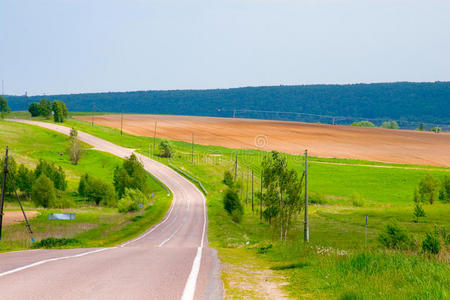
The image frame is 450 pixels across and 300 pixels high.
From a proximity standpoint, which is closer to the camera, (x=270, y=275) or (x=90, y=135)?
(x=270, y=275)

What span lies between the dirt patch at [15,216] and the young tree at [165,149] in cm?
7139

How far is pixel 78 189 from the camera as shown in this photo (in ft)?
321

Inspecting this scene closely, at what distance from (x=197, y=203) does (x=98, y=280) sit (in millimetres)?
78380

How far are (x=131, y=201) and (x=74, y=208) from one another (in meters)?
10.1

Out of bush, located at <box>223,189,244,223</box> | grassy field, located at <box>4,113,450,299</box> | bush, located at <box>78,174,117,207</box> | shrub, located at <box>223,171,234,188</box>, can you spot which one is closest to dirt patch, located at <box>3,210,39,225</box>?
bush, located at <box>78,174,117,207</box>

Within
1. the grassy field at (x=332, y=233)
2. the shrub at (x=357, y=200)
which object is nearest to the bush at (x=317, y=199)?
the grassy field at (x=332, y=233)

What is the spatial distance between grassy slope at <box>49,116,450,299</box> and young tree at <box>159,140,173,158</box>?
9.94 ft

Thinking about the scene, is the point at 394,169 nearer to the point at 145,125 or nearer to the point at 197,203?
the point at 197,203

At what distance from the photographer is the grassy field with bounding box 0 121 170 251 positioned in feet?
180

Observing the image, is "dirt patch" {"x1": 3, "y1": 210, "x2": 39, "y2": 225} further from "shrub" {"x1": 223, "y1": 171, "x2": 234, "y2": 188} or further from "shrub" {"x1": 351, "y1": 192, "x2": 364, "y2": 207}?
"shrub" {"x1": 351, "y1": 192, "x2": 364, "y2": 207}

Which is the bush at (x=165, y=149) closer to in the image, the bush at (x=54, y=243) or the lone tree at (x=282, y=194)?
the lone tree at (x=282, y=194)

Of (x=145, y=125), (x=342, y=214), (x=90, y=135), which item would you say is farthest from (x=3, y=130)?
(x=342, y=214)

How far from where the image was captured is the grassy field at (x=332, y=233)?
10.9 meters

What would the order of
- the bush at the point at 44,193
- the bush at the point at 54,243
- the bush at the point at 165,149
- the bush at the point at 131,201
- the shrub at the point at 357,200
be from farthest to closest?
the bush at the point at 165,149 → the shrub at the point at 357,200 → the bush at the point at 131,201 → the bush at the point at 44,193 → the bush at the point at 54,243
